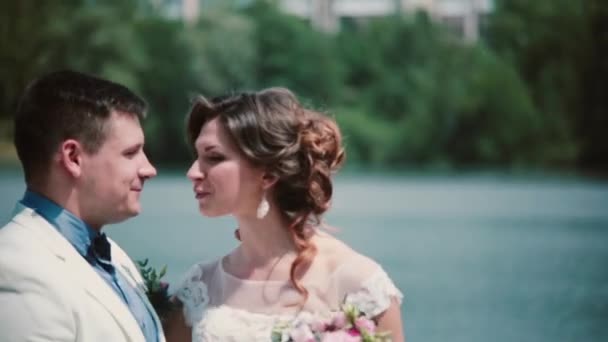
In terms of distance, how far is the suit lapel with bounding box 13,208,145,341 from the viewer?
68.4 inches

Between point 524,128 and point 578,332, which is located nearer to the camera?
point 578,332

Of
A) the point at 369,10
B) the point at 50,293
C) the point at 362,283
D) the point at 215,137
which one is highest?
the point at 215,137

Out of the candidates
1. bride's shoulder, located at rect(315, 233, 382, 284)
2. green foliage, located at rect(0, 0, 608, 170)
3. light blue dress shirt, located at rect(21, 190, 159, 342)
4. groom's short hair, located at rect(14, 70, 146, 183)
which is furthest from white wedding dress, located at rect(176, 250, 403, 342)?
green foliage, located at rect(0, 0, 608, 170)

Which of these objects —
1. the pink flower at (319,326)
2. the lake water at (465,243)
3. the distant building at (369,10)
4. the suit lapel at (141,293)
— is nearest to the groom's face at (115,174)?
the suit lapel at (141,293)

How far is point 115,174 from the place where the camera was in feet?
5.85

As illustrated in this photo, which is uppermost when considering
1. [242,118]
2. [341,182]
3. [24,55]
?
[242,118]

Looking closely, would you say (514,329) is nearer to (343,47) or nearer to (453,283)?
(453,283)

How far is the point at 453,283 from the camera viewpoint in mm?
14945

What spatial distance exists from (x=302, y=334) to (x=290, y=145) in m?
0.34

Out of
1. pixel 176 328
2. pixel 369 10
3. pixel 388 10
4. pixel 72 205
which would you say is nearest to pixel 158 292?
pixel 176 328

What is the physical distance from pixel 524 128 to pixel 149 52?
28.6ft

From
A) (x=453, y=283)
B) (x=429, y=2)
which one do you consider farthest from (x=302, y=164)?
(x=429, y=2)

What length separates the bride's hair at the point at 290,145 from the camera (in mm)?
2074

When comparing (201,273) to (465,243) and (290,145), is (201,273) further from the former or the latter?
(465,243)
